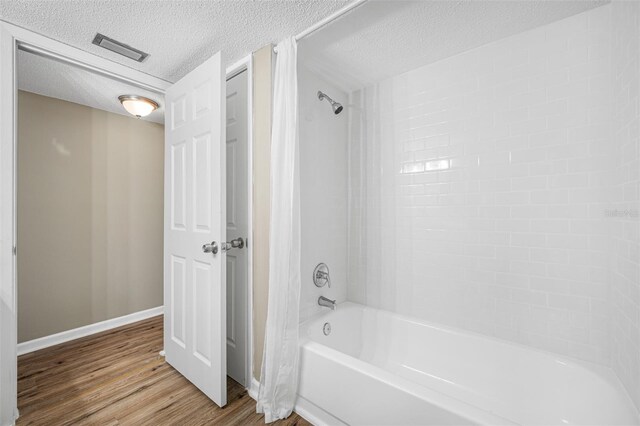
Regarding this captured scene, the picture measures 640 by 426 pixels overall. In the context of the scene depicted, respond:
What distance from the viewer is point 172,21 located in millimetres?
1669

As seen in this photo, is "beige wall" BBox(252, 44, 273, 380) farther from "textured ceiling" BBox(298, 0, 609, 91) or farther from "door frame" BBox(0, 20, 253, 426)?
"door frame" BBox(0, 20, 253, 426)

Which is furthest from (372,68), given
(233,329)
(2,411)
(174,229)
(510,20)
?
(2,411)

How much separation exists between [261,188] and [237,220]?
1.28 feet

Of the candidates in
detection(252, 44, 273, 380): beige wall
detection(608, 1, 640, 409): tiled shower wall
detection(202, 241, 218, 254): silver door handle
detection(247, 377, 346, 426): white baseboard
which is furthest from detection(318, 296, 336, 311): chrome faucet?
detection(608, 1, 640, 409): tiled shower wall

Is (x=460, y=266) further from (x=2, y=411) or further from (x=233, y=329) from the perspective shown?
(x=2, y=411)

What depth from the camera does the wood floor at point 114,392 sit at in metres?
1.73

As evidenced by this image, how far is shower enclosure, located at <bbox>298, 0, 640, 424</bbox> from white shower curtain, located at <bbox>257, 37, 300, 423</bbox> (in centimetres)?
12

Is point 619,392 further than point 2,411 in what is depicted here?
No

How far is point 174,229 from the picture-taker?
2.21m

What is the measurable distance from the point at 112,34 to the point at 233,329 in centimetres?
204

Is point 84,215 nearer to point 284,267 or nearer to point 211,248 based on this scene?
point 211,248

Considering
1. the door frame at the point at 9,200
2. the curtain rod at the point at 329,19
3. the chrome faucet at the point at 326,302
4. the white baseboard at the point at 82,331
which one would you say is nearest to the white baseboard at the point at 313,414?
the chrome faucet at the point at 326,302

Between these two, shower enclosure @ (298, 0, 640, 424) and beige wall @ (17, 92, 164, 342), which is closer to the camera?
shower enclosure @ (298, 0, 640, 424)

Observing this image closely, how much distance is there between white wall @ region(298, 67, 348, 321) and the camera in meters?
2.19
